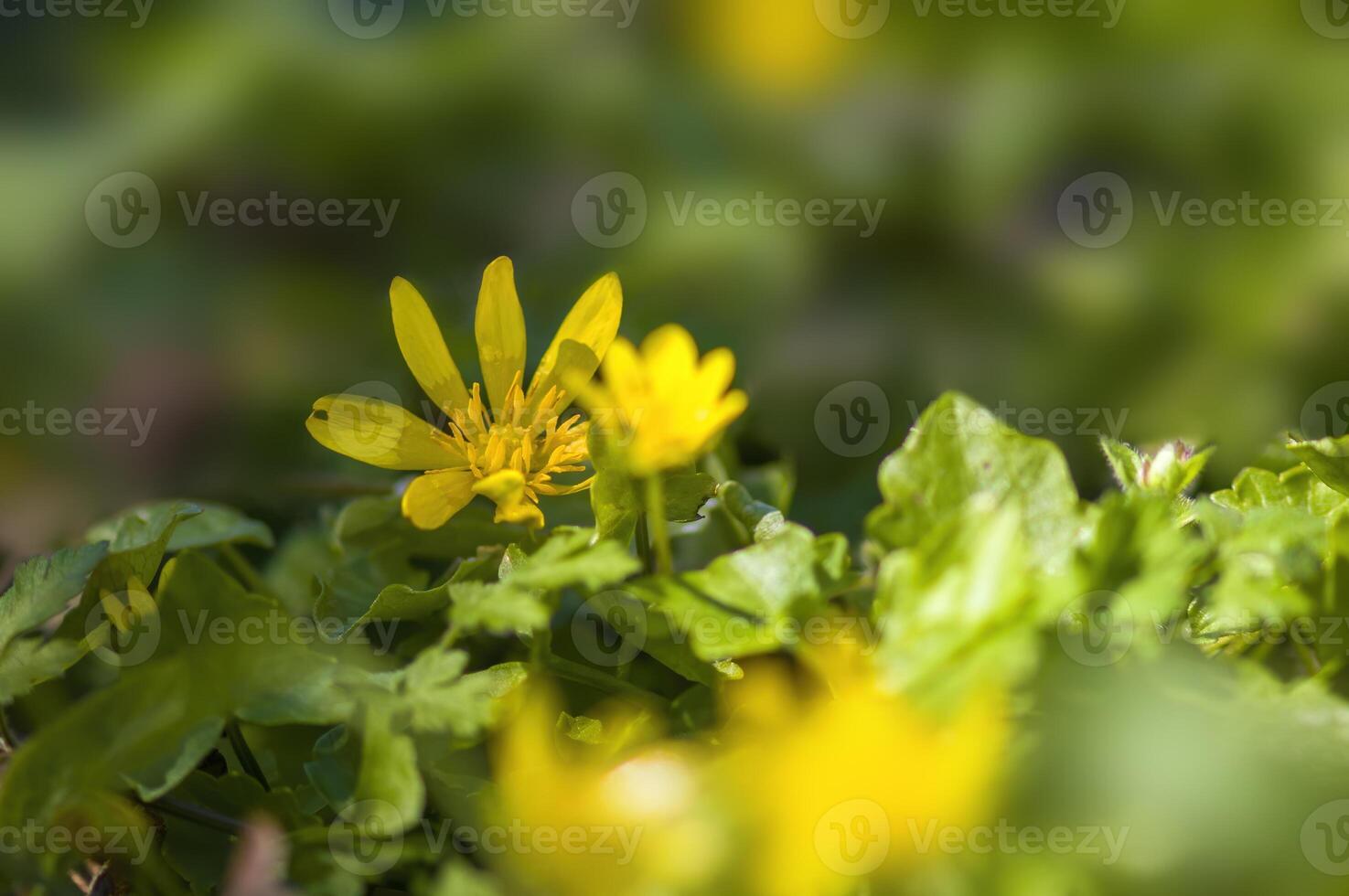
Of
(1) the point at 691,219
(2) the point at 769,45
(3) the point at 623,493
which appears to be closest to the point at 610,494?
(3) the point at 623,493

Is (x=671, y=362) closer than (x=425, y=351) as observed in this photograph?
Yes

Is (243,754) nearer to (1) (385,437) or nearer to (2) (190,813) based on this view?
(2) (190,813)

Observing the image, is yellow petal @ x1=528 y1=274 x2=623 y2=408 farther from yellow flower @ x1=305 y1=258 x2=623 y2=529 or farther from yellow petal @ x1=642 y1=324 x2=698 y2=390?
yellow petal @ x1=642 y1=324 x2=698 y2=390

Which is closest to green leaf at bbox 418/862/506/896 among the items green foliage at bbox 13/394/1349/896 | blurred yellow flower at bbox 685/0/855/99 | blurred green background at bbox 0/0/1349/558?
green foliage at bbox 13/394/1349/896

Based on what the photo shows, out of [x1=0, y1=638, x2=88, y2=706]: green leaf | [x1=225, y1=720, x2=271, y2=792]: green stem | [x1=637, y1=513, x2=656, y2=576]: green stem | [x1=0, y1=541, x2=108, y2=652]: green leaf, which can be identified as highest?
[x1=637, y1=513, x2=656, y2=576]: green stem

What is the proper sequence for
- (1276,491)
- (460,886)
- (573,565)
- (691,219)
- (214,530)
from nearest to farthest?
(460,886)
(573,565)
(1276,491)
(214,530)
(691,219)

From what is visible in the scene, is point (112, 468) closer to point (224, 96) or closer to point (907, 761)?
point (224, 96)

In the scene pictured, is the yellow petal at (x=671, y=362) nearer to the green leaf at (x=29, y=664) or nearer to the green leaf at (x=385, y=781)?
the green leaf at (x=385, y=781)
